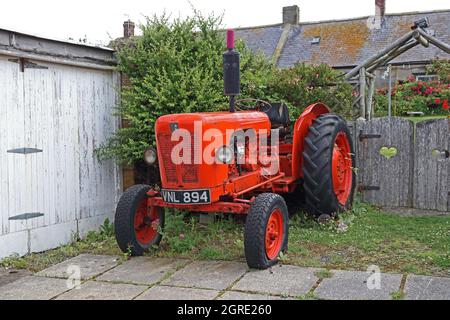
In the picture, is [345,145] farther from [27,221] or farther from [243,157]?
[27,221]

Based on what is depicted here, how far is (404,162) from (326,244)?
7.88 ft

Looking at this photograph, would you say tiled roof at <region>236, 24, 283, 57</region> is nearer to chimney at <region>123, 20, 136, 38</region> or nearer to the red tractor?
chimney at <region>123, 20, 136, 38</region>

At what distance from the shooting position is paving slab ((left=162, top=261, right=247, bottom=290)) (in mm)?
4453

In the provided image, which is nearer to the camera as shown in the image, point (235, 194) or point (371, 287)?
point (371, 287)

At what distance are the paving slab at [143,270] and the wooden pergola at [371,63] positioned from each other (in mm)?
4318

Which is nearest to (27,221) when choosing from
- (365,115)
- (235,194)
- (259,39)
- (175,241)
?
(175,241)

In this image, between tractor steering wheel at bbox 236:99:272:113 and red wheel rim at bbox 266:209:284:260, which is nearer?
red wheel rim at bbox 266:209:284:260

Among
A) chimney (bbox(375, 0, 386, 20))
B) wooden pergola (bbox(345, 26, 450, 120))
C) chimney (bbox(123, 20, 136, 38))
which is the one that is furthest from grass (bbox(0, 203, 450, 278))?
chimney (bbox(375, 0, 386, 20))

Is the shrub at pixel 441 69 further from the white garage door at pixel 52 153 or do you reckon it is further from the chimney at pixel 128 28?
the white garage door at pixel 52 153

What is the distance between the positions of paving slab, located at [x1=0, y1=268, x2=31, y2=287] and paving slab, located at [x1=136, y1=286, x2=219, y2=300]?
1391 mm

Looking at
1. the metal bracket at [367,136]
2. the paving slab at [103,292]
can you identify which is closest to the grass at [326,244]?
the paving slab at [103,292]

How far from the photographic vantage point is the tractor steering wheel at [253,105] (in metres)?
A: 6.41
